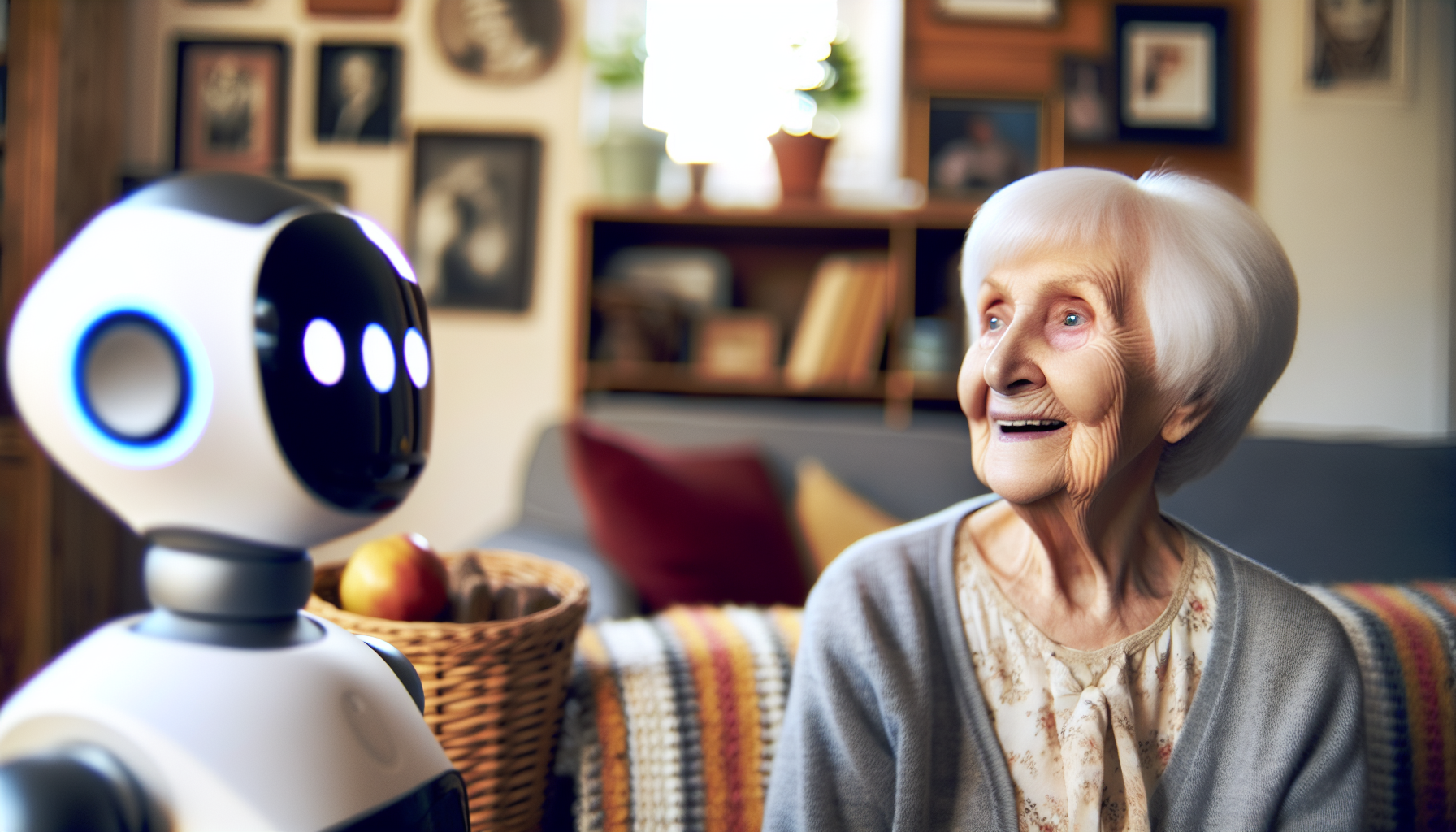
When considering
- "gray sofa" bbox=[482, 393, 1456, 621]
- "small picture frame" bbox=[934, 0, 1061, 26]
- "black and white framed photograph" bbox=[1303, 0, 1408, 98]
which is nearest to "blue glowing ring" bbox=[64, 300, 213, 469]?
"gray sofa" bbox=[482, 393, 1456, 621]

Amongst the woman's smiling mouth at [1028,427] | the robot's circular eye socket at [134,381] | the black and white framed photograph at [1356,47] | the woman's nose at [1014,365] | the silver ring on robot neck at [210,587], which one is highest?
the black and white framed photograph at [1356,47]

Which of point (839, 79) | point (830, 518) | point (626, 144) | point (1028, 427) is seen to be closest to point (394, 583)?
point (1028, 427)

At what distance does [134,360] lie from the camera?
380 millimetres

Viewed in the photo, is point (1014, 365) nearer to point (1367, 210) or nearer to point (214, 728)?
point (214, 728)

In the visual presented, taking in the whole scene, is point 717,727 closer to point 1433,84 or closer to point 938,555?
point 938,555

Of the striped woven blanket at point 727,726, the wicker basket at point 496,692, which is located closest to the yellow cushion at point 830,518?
the striped woven blanket at point 727,726

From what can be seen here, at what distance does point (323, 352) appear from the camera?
41cm

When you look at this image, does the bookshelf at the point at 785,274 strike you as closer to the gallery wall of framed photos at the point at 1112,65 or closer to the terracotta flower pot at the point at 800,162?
the terracotta flower pot at the point at 800,162

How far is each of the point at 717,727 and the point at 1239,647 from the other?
0.42 m

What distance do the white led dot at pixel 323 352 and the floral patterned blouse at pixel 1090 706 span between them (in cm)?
49

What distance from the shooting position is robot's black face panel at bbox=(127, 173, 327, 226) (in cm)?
40

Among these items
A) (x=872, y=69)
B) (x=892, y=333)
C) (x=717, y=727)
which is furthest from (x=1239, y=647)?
(x=872, y=69)

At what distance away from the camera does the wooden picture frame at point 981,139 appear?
8.47 feet

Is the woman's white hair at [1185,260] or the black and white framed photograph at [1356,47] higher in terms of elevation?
the black and white framed photograph at [1356,47]
